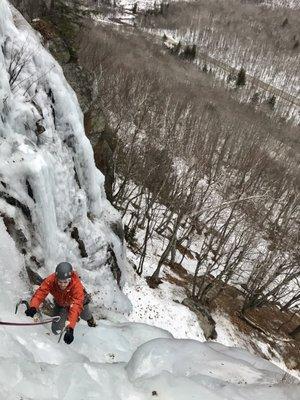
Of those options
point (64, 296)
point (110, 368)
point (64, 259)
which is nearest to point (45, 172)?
point (64, 259)

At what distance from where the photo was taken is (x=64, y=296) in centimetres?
789

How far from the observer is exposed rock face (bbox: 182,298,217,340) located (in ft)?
62.0

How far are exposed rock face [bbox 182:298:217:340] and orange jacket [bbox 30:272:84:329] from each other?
12.1m

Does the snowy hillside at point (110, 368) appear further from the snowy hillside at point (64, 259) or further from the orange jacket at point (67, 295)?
the orange jacket at point (67, 295)

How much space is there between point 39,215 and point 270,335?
16.3 metres

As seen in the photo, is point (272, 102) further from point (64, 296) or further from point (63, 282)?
point (63, 282)

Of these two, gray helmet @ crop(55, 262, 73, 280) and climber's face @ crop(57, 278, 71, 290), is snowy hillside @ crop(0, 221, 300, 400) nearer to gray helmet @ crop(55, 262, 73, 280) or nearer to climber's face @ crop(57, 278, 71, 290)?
climber's face @ crop(57, 278, 71, 290)

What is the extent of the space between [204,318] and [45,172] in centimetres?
1178

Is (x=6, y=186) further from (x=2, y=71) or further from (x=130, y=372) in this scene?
(x=130, y=372)

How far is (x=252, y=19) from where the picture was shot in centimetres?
12838

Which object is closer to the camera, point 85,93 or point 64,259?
point 64,259

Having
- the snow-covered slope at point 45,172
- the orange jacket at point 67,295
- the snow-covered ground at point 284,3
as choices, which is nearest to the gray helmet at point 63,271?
the orange jacket at point 67,295

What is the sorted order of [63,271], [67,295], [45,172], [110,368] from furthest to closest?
1. [45,172]
2. [67,295]
3. [110,368]
4. [63,271]

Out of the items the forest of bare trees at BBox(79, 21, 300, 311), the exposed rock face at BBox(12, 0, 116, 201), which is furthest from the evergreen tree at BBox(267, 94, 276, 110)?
the exposed rock face at BBox(12, 0, 116, 201)
